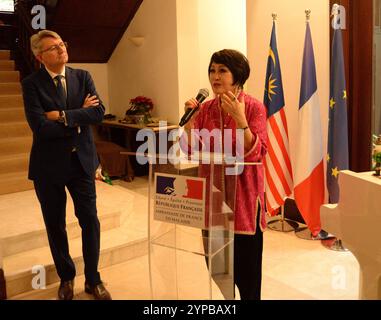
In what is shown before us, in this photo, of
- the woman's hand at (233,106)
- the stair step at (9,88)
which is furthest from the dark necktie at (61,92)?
the stair step at (9,88)

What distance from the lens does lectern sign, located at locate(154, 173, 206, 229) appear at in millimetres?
1456

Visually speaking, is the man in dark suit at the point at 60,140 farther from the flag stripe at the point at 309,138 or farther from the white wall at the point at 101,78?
the white wall at the point at 101,78

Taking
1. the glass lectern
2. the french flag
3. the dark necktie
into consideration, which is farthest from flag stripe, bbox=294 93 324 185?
the glass lectern

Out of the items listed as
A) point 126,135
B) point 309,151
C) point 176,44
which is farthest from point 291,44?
point 126,135

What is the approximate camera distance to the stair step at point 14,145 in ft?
15.4

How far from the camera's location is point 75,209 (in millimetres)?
2586

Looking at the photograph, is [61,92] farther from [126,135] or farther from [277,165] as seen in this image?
[126,135]

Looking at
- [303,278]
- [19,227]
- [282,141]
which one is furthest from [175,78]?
[303,278]

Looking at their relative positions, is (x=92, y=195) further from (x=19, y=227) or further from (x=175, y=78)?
(x=175, y=78)

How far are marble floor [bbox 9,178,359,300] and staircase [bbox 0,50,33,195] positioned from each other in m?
1.45

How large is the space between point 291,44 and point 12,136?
322 centimetres

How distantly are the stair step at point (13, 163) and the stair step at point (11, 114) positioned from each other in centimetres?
69

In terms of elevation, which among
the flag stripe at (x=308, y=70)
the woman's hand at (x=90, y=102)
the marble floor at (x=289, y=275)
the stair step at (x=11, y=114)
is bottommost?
the marble floor at (x=289, y=275)
